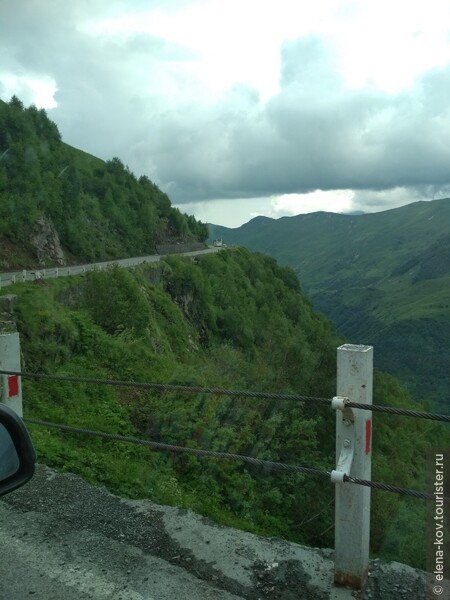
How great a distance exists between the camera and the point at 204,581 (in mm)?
4109

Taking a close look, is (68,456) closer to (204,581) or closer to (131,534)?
(131,534)

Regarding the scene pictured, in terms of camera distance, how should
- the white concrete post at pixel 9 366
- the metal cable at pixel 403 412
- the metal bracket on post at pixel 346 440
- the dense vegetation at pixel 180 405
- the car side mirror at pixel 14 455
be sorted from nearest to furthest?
the car side mirror at pixel 14 455 < the metal cable at pixel 403 412 < the metal bracket on post at pixel 346 440 < the white concrete post at pixel 9 366 < the dense vegetation at pixel 180 405

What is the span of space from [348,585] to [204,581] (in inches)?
38.7

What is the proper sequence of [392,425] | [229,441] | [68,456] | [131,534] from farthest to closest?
[392,425] → [229,441] → [68,456] → [131,534]

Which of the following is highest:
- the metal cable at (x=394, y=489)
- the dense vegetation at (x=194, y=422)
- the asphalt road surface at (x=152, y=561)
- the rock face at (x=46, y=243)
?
the rock face at (x=46, y=243)

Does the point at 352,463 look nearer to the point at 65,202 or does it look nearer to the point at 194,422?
the point at 194,422

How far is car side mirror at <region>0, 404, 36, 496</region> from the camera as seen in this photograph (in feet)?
10.1

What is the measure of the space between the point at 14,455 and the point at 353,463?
2261 millimetres

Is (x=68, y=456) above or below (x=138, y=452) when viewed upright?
above

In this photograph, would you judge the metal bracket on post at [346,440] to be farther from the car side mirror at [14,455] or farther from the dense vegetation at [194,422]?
the dense vegetation at [194,422]

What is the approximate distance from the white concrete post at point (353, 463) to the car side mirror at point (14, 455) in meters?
2.03

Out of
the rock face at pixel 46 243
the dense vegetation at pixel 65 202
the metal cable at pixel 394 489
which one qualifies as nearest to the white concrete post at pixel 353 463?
the metal cable at pixel 394 489

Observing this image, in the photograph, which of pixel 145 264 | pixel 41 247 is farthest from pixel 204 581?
pixel 41 247

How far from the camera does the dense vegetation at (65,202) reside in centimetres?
4625
